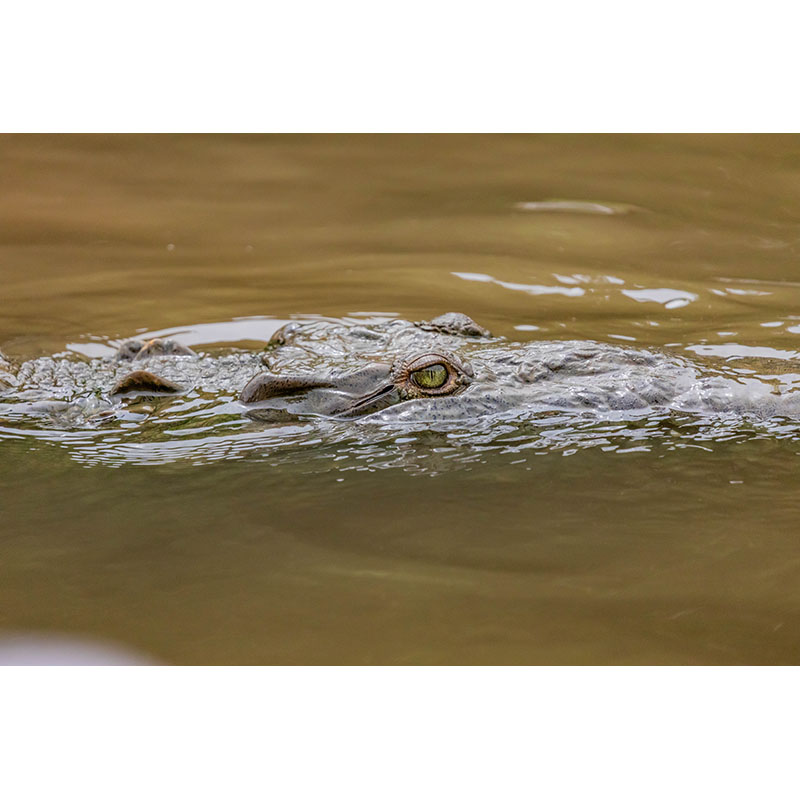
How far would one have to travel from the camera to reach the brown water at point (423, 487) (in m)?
3.40

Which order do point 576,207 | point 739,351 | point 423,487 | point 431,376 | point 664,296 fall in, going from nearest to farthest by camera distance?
1. point 423,487
2. point 431,376
3. point 739,351
4. point 664,296
5. point 576,207

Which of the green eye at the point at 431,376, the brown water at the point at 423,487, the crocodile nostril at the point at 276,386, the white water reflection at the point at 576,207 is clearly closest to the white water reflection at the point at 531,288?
the brown water at the point at 423,487

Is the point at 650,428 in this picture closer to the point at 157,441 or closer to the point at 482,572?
the point at 482,572

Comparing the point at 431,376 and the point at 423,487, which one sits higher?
the point at 431,376

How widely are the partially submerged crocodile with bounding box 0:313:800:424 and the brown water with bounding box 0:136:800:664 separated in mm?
293

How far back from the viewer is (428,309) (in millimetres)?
6965

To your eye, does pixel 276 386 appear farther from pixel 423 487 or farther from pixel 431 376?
pixel 423 487

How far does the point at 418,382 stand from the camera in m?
4.88

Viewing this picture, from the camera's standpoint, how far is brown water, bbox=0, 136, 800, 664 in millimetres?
3402

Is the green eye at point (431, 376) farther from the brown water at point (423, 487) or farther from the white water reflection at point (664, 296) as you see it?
the white water reflection at point (664, 296)

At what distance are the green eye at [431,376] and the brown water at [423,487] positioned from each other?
1.55 ft

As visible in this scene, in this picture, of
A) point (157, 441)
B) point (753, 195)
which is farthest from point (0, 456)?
point (753, 195)

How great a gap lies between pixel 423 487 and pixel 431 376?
0.67 metres

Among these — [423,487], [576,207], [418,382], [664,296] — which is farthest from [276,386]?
[576,207]
